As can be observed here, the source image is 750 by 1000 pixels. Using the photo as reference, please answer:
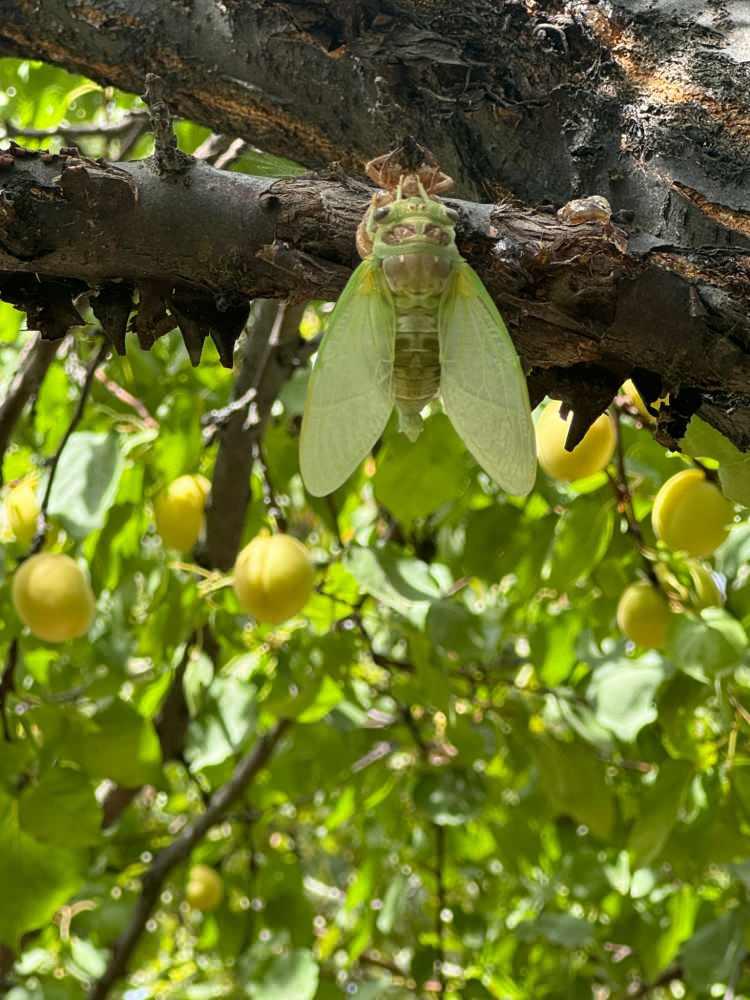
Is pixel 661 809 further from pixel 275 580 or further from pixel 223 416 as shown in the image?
pixel 223 416

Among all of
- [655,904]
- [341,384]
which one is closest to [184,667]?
[655,904]

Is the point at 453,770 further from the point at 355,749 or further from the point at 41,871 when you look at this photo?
the point at 41,871

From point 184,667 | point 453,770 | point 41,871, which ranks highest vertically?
point 41,871

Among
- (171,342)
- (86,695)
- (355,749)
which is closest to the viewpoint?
(86,695)

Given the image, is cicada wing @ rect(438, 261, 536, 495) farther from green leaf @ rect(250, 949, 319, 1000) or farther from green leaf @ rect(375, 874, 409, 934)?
green leaf @ rect(375, 874, 409, 934)

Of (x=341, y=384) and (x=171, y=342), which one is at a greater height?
(x=341, y=384)

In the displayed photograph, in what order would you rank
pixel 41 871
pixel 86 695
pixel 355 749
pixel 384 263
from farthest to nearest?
pixel 355 749, pixel 86 695, pixel 41 871, pixel 384 263
